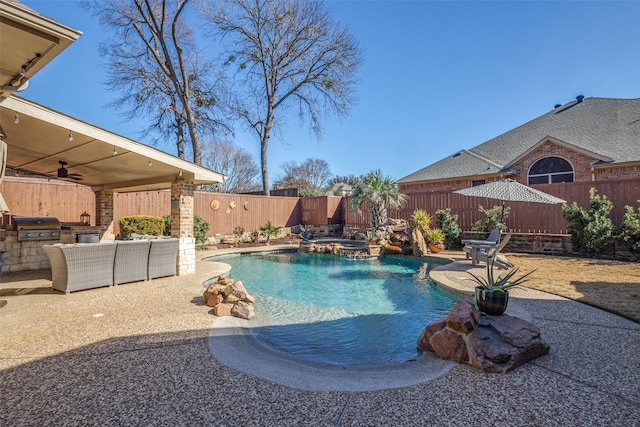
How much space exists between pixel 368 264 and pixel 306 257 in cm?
270

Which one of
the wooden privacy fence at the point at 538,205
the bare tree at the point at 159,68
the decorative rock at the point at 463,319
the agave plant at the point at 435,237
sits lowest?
the decorative rock at the point at 463,319

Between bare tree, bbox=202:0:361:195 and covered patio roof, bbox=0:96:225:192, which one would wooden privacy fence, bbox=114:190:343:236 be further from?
covered patio roof, bbox=0:96:225:192

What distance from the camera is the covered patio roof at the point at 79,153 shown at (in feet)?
14.8

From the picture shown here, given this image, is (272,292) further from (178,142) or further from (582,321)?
(178,142)

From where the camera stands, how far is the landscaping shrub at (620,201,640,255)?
794cm

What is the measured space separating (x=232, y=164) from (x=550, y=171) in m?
24.2

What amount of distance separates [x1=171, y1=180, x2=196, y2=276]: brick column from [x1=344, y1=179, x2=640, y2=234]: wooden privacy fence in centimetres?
986

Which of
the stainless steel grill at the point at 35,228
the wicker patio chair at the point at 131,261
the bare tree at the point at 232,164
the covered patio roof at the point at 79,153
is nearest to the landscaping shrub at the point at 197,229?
the covered patio roof at the point at 79,153

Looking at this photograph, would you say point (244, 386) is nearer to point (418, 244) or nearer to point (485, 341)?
point (485, 341)

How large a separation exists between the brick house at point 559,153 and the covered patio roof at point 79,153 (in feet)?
40.7

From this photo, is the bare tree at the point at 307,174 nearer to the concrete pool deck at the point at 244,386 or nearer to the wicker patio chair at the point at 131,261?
the wicker patio chair at the point at 131,261

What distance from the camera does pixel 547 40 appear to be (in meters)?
9.99

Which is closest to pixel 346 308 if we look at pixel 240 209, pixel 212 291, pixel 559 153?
pixel 212 291

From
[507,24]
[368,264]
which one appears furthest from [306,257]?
[507,24]
